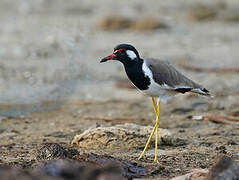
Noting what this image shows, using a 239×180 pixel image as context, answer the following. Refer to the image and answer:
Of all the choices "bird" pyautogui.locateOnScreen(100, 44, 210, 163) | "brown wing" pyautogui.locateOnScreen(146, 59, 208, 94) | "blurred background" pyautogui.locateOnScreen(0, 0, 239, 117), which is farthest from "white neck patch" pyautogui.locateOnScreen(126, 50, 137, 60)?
"blurred background" pyautogui.locateOnScreen(0, 0, 239, 117)

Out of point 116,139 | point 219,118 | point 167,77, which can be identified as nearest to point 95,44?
point 219,118

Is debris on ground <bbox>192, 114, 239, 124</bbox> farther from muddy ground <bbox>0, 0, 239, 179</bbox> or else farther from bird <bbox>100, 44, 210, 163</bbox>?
bird <bbox>100, 44, 210, 163</bbox>

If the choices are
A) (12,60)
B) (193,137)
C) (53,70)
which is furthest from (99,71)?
(193,137)

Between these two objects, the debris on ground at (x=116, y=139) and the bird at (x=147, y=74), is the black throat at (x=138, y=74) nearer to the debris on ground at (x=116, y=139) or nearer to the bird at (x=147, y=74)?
the bird at (x=147, y=74)

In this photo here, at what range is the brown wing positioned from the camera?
5660mm

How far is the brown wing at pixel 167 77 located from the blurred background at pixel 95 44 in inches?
107

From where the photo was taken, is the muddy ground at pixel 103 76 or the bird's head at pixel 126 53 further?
the muddy ground at pixel 103 76

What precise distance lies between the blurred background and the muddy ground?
22 millimetres

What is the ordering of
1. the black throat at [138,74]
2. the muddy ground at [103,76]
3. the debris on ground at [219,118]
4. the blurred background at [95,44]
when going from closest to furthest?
the black throat at [138,74] → the muddy ground at [103,76] → the debris on ground at [219,118] → the blurred background at [95,44]

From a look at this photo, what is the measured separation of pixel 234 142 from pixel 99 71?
513cm

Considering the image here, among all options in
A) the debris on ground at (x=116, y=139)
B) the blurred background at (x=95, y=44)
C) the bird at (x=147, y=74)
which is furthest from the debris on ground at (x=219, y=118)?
the bird at (x=147, y=74)

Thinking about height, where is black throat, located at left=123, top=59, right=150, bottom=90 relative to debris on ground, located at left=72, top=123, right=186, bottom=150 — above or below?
above

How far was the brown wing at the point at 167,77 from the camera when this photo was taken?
566cm

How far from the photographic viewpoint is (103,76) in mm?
10750
